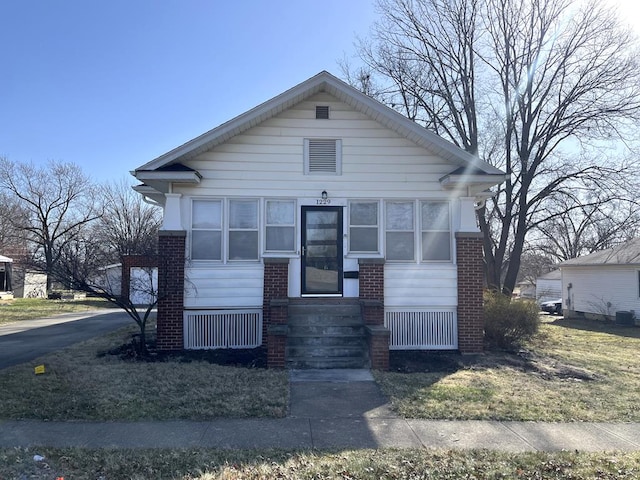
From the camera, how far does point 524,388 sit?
744 centimetres

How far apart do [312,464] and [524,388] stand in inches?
173

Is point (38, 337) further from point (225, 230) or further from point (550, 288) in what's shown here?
point (550, 288)

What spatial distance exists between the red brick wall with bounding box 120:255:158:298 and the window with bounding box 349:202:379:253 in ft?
13.5

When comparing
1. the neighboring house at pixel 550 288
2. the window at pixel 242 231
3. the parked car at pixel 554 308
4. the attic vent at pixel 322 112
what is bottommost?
the parked car at pixel 554 308

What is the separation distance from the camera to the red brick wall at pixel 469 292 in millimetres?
10305

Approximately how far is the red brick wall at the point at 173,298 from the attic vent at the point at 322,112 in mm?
3811

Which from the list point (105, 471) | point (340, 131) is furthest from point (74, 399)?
point (340, 131)

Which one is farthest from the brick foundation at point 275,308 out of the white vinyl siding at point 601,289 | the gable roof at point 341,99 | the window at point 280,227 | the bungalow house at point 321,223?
the white vinyl siding at point 601,289

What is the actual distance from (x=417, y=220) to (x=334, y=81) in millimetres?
3431

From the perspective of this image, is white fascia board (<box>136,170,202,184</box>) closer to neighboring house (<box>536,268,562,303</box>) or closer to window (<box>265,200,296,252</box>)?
window (<box>265,200,296,252</box>)

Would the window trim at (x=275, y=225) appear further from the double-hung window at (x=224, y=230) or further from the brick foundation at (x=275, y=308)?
the brick foundation at (x=275, y=308)

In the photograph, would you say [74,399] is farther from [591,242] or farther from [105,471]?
[591,242]

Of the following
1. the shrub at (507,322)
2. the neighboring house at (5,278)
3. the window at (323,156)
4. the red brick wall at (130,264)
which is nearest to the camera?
the red brick wall at (130,264)

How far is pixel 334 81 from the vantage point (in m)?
10.1
